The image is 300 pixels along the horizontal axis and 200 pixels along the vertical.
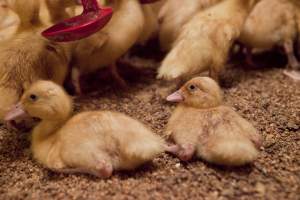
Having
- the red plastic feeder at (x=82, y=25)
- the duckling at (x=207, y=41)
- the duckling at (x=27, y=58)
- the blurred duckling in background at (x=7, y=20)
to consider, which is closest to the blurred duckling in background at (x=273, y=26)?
the duckling at (x=207, y=41)

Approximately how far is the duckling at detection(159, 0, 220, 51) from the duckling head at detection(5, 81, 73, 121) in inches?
47.6

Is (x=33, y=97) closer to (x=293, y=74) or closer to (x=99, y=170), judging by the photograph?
(x=99, y=170)

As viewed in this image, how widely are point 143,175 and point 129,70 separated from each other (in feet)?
4.19

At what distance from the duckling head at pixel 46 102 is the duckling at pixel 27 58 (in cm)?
20

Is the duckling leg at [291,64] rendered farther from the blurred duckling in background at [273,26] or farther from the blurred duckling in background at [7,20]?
the blurred duckling in background at [7,20]

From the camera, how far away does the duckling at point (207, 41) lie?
2.53 meters

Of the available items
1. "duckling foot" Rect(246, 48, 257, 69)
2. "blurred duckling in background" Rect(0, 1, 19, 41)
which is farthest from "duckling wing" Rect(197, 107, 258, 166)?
"blurred duckling in background" Rect(0, 1, 19, 41)

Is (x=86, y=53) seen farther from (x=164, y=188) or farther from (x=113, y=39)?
(x=164, y=188)

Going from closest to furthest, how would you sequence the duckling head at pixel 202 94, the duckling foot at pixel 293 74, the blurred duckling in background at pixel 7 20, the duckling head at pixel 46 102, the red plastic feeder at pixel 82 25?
the duckling head at pixel 46 102 → the duckling head at pixel 202 94 → the red plastic feeder at pixel 82 25 → the blurred duckling in background at pixel 7 20 → the duckling foot at pixel 293 74

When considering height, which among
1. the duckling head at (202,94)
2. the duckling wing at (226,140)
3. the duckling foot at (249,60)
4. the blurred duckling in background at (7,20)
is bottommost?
the duckling foot at (249,60)

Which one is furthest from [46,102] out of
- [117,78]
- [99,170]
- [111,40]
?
[117,78]

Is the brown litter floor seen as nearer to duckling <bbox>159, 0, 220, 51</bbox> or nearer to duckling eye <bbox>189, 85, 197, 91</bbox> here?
duckling eye <bbox>189, 85, 197, 91</bbox>

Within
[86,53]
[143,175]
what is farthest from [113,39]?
[143,175]

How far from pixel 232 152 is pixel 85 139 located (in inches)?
23.3
